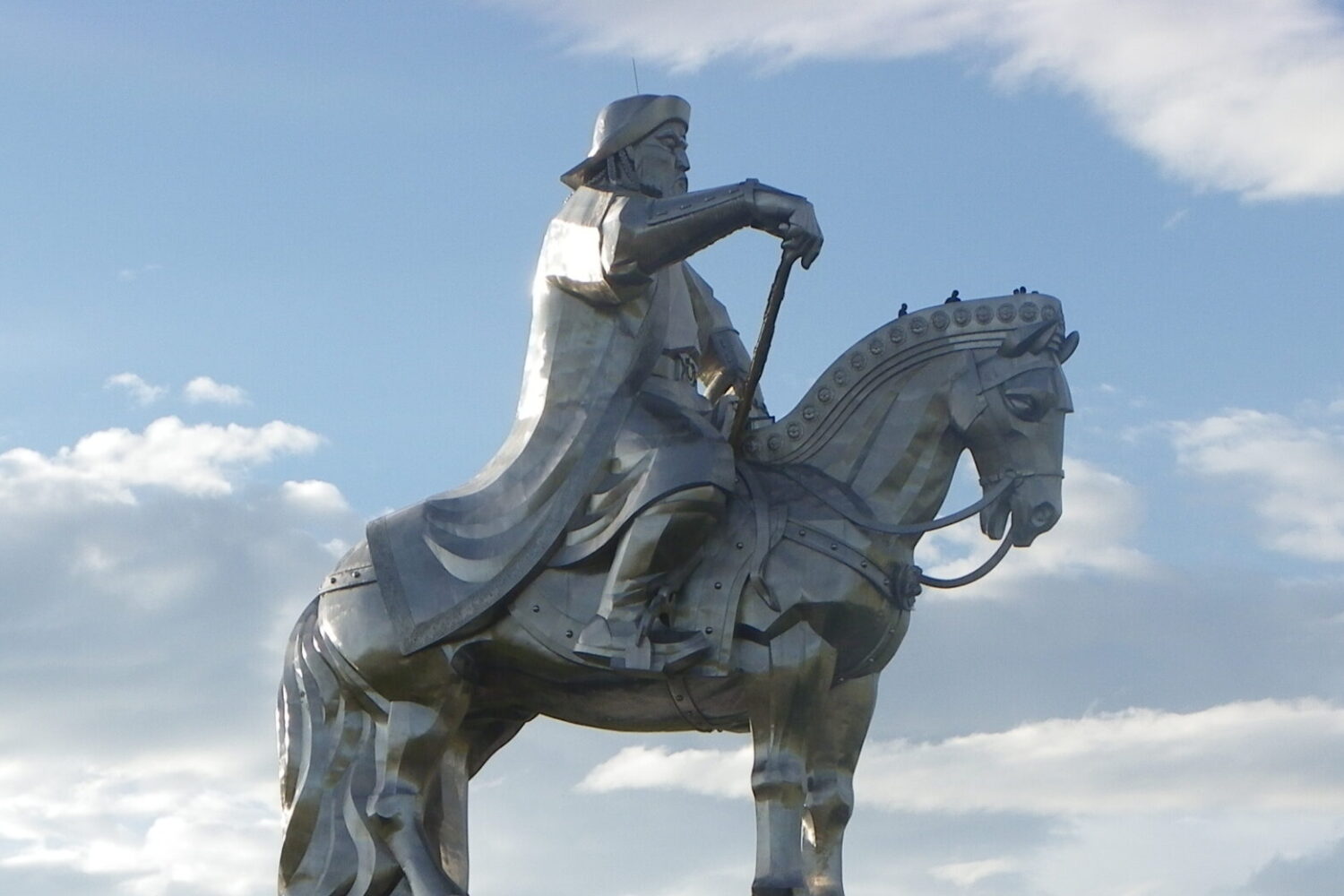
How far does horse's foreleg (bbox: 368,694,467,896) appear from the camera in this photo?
14.2 metres

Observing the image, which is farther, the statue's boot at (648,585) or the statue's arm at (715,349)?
the statue's arm at (715,349)

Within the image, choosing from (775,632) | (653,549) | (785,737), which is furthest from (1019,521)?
(653,549)

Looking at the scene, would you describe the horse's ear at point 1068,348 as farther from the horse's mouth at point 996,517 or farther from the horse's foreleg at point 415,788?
the horse's foreleg at point 415,788

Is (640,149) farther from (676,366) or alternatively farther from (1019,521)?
(1019,521)

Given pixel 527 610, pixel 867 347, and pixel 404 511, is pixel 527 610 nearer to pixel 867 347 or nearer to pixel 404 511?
pixel 404 511

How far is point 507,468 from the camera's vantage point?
14594mm

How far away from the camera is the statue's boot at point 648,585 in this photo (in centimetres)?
1385

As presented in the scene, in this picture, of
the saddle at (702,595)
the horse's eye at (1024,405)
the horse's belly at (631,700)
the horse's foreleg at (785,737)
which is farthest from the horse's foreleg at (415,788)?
the horse's eye at (1024,405)

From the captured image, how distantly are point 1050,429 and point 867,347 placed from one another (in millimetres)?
939

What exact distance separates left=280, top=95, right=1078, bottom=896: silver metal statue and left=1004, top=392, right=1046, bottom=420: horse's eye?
0.01 m

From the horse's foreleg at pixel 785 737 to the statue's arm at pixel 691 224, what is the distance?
175 cm

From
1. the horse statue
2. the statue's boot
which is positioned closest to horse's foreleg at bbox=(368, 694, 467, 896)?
the horse statue

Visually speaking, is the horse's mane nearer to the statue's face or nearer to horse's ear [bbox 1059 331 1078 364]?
horse's ear [bbox 1059 331 1078 364]

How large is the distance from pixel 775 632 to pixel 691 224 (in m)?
1.89
